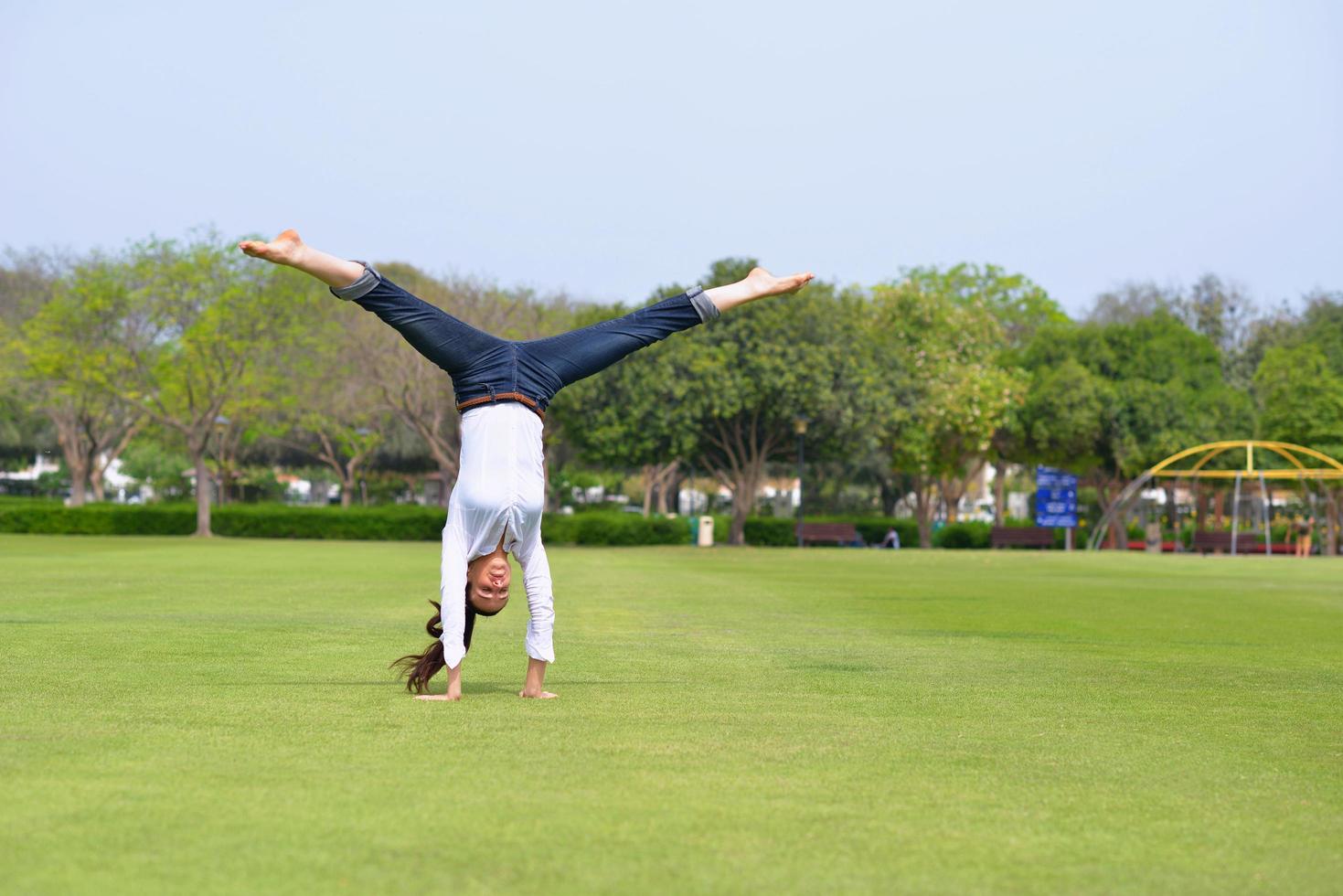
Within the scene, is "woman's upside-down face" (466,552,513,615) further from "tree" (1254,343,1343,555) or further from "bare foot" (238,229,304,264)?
"tree" (1254,343,1343,555)

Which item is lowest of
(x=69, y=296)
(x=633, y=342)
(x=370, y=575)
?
(x=370, y=575)

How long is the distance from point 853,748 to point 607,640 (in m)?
6.25

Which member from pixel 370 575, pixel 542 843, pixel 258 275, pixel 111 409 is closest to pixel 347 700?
pixel 542 843

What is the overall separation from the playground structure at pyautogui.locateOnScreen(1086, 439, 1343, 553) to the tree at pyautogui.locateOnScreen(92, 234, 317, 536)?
1204 inches

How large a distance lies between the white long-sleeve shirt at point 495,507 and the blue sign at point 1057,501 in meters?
50.0

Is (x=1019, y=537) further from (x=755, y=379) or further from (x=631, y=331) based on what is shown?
(x=631, y=331)

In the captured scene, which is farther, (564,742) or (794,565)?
(794,565)

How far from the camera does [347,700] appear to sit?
774 cm

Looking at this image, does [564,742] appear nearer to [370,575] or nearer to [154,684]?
[154,684]

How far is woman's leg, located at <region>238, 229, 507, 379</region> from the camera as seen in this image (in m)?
8.02

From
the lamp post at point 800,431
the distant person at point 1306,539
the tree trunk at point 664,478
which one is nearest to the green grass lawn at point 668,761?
the lamp post at point 800,431

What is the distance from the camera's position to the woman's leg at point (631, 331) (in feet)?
27.4

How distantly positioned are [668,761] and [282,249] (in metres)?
3.78

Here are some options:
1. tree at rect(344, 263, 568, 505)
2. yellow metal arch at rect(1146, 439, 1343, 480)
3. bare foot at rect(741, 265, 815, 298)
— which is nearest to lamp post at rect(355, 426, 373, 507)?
tree at rect(344, 263, 568, 505)
